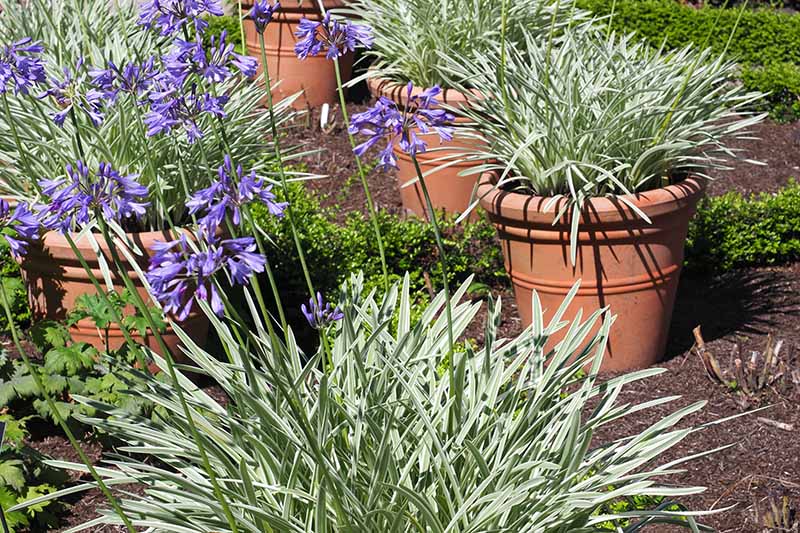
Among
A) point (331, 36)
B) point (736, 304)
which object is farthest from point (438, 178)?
point (331, 36)

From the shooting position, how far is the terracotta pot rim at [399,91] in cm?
500

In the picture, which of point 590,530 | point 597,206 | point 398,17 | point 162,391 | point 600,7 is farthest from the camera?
point 600,7

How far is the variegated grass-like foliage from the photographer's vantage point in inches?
80.8

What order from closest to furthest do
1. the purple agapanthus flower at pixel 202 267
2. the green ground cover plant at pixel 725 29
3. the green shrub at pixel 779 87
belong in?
the purple agapanthus flower at pixel 202 267
the green shrub at pixel 779 87
the green ground cover plant at pixel 725 29

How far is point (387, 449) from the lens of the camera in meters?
2.03

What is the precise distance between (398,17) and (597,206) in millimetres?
2098

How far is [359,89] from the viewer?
23.2 ft

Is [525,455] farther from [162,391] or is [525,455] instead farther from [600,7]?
[600,7]

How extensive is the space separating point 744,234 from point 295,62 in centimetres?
322

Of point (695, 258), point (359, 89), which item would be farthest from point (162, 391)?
point (359, 89)

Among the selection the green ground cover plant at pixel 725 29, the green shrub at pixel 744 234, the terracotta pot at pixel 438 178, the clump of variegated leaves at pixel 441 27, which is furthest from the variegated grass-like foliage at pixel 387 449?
the green ground cover plant at pixel 725 29

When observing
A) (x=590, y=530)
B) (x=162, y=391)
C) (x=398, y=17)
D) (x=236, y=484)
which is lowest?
(x=590, y=530)

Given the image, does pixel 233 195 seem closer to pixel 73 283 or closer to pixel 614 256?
pixel 73 283

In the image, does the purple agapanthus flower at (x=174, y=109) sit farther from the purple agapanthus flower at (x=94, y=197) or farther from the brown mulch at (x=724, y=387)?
the brown mulch at (x=724, y=387)
